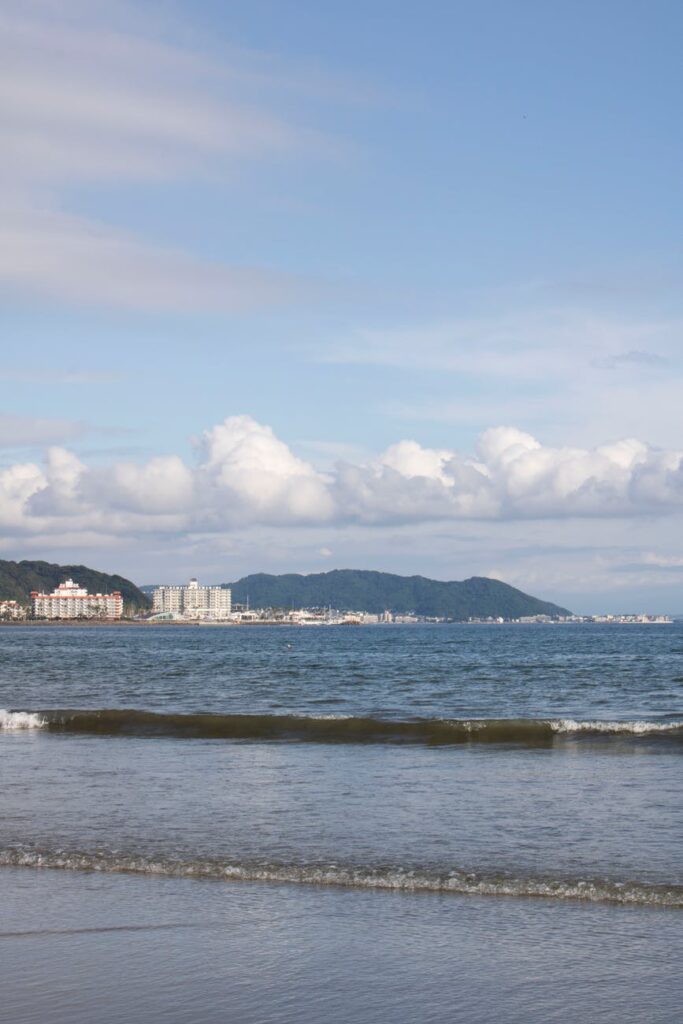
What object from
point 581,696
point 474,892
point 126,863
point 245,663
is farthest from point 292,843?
point 245,663

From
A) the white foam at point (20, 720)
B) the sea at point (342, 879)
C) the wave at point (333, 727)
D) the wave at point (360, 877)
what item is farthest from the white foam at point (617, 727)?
the wave at point (360, 877)

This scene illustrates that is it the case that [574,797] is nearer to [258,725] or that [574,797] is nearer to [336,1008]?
[336,1008]

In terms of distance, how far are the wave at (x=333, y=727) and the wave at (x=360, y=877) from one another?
1592 cm

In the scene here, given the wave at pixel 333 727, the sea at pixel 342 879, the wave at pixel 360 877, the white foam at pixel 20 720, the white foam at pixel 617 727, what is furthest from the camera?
the white foam at pixel 20 720

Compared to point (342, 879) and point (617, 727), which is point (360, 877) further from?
point (617, 727)

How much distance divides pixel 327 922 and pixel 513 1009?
2.94m

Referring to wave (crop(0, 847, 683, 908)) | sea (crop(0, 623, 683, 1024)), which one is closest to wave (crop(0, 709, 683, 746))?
sea (crop(0, 623, 683, 1024))

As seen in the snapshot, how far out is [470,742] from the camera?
2934cm

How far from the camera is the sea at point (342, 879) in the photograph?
912 cm

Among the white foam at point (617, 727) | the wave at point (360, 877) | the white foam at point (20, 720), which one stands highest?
the wave at point (360, 877)

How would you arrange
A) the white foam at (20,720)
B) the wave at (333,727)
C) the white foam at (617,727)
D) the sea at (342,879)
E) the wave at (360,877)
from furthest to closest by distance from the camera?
the white foam at (20,720) → the white foam at (617,727) → the wave at (333,727) → the wave at (360,877) → the sea at (342,879)

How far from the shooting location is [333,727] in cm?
3312

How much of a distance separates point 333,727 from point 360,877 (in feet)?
66.3

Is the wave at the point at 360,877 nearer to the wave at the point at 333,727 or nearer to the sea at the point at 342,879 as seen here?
the sea at the point at 342,879
